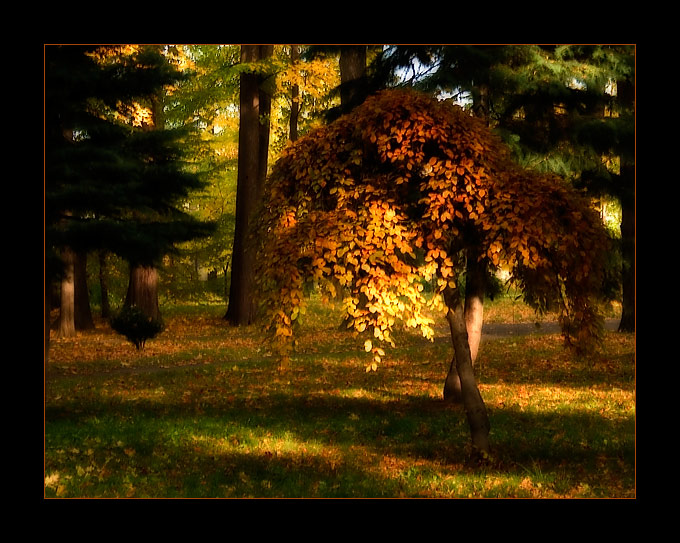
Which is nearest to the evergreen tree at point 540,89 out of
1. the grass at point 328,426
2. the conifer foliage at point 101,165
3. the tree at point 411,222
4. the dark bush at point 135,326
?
the grass at point 328,426

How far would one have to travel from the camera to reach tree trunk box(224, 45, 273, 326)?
24656 millimetres

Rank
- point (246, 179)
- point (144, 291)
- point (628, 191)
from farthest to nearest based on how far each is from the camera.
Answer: point (246, 179) → point (144, 291) → point (628, 191)

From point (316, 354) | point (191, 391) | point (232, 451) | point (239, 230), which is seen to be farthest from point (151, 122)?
point (232, 451)

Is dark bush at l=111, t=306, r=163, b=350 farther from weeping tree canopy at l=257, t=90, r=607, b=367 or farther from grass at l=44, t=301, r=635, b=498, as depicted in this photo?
weeping tree canopy at l=257, t=90, r=607, b=367

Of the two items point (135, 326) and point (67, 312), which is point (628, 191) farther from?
point (67, 312)

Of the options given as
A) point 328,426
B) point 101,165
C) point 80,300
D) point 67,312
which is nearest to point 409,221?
point 328,426

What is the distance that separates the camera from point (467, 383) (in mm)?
8797

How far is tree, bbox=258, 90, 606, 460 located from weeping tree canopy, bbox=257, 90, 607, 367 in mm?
14

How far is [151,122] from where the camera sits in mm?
24359

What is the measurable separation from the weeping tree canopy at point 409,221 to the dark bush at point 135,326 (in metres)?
10.9

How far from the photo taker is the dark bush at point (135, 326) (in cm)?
1855

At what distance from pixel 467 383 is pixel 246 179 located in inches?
675

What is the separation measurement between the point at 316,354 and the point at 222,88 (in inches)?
414

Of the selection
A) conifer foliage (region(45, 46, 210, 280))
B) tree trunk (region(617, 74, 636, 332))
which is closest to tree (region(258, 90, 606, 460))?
conifer foliage (region(45, 46, 210, 280))
